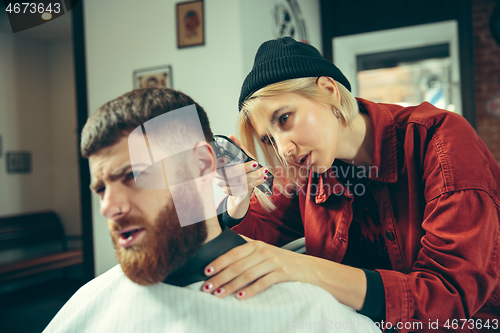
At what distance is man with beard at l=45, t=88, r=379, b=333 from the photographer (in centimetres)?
68

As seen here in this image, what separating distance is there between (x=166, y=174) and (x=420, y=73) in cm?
451

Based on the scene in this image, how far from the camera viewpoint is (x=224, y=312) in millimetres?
734

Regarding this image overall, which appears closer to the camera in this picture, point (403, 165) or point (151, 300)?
point (151, 300)

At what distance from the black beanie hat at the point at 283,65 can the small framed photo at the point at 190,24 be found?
3.62 feet

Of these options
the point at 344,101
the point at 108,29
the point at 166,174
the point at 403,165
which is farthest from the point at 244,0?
the point at 166,174

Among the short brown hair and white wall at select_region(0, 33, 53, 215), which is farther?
white wall at select_region(0, 33, 53, 215)

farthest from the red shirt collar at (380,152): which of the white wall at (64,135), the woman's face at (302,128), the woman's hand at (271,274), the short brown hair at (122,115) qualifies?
the white wall at (64,135)

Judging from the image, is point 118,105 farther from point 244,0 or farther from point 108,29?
point 108,29

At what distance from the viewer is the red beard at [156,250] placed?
2.23ft

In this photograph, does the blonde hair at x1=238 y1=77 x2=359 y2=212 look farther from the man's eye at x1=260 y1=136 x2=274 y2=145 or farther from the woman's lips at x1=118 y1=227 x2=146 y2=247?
the woman's lips at x1=118 y1=227 x2=146 y2=247

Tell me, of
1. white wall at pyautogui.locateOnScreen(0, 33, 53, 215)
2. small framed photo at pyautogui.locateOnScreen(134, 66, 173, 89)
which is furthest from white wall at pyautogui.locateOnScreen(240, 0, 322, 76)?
white wall at pyautogui.locateOnScreen(0, 33, 53, 215)

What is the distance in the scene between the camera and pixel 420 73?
4.34 m

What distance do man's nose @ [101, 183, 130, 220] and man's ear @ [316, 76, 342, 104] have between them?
26.0 inches

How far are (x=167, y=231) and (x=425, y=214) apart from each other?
0.69 m
